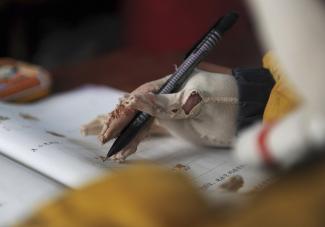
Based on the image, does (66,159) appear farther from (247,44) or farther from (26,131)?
(247,44)

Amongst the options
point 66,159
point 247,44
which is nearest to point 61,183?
point 66,159

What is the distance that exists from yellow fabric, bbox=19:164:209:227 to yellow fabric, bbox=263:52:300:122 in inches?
2.6

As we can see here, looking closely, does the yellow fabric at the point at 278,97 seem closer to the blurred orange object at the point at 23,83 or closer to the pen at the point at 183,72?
the pen at the point at 183,72

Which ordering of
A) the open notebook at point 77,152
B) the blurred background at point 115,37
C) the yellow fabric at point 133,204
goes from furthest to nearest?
1. the blurred background at point 115,37
2. the open notebook at point 77,152
3. the yellow fabric at point 133,204

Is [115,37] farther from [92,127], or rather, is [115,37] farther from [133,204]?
[133,204]

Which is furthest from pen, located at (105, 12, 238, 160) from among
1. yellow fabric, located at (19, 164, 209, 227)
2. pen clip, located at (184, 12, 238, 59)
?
yellow fabric, located at (19, 164, 209, 227)

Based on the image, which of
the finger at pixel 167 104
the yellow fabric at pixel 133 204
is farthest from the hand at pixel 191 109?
the yellow fabric at pixel 133 204

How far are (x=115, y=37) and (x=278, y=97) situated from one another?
0.71 metres

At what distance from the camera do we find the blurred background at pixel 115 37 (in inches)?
20.2

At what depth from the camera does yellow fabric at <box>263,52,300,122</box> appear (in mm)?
269

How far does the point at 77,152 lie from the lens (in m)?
0.40

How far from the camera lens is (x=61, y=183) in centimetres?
36

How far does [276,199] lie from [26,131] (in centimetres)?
26

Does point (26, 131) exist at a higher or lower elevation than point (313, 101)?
lower
